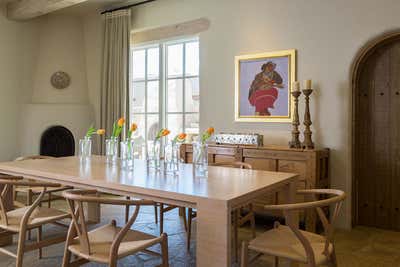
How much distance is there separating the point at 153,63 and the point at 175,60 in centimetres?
44

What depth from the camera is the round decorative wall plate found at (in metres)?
6.02

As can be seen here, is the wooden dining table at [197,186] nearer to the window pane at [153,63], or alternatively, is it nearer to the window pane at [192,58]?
the window pane at [192,58]

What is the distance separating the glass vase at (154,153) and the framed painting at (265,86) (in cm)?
197

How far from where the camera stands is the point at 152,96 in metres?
5.73

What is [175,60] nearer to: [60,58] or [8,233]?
[60,58]

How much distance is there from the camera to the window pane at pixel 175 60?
5.38 m

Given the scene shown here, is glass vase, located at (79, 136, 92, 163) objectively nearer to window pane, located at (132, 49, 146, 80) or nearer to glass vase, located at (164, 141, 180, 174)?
glass vase, located at (164, 141, 180, 174)

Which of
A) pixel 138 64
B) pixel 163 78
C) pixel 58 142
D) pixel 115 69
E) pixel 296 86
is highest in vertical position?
pixel 138 64

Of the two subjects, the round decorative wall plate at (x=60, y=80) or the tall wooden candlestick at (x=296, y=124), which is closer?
the tall wooden candlestick at (x=296, y=124)

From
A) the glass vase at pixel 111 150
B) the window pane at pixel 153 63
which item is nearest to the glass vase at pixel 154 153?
the glass vase at pixel 111 150

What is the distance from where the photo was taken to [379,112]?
154 inches

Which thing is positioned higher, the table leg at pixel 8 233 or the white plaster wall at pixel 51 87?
the white plaster wall at pixel 51 87

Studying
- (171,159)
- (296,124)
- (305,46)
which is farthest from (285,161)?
(171,159)

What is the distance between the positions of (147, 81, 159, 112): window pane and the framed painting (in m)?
1.52
